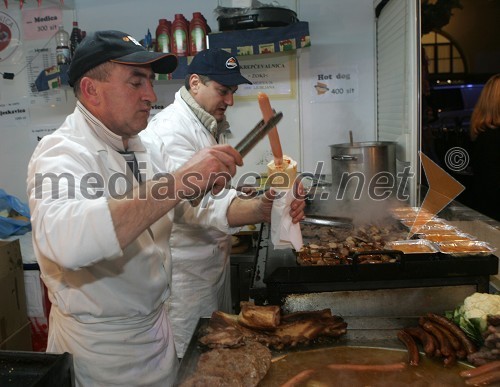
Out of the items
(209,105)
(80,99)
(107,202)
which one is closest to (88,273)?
(107,202)

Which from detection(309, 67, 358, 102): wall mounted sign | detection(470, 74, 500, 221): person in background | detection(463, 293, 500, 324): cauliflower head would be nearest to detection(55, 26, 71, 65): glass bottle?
detection(309, 67, 358, 102): wall mounted sign

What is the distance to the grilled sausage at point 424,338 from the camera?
5.61ft

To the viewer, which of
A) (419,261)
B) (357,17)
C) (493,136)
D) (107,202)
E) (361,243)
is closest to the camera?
(107,202)

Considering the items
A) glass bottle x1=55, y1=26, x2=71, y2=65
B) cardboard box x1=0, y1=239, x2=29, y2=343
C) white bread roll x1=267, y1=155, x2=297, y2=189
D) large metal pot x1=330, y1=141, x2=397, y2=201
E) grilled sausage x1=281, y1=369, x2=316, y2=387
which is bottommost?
cardboard box x1=0, y1=239, x2=29, y2=343

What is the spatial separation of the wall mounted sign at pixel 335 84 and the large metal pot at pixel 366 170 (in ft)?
3.01

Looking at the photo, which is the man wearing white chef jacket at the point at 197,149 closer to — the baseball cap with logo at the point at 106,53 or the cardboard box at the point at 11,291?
the baseball cap with logo at the point at 106,53

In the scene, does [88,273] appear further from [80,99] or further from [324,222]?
[324,222]

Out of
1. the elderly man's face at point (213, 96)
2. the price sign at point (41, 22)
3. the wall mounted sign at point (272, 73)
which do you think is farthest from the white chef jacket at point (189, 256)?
the price sign at point (41, 22)

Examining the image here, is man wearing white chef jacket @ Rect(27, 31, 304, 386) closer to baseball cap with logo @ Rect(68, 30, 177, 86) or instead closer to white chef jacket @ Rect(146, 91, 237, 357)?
baseball cap with logo @ Rect(68, 30, 177, 86)

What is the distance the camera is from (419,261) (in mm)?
2084

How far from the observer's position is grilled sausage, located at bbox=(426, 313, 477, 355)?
171 cm

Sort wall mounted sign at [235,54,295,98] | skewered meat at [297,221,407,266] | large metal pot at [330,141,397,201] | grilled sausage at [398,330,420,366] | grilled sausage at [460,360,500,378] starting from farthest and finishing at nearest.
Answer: wall mounted sign at [235,54,295,98] < large metal pot at [330,141,397,201] < skewered meat at [297,221,407,266] < grilled sausage at [398,330,420,366] < grilled sausage at [460,360,500,378]

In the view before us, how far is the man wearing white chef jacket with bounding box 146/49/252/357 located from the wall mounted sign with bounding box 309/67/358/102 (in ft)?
5.95

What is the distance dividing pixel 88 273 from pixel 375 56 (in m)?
3.66
